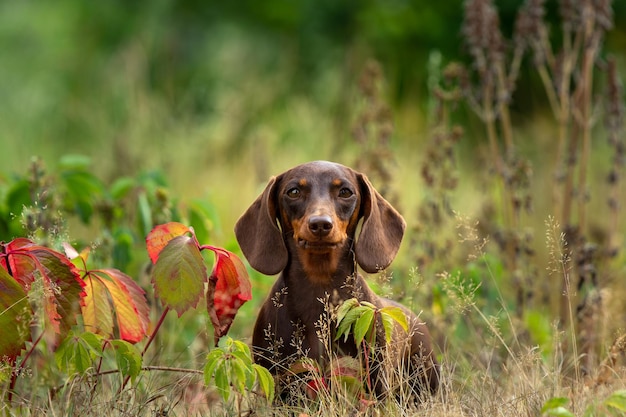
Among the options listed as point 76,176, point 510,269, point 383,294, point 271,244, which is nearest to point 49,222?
point 76,176

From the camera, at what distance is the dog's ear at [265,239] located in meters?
3.81

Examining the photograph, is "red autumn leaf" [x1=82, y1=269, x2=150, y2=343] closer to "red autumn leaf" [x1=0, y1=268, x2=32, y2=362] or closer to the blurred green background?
"red autumn leaf" [x1=0, y1=268, x2=32, y2=362]

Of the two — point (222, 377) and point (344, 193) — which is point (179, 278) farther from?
point (344, 193)

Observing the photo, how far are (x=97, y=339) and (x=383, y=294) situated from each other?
110 centimetres

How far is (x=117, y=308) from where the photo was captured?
3498 millimetres

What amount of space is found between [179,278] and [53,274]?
416 millimetres

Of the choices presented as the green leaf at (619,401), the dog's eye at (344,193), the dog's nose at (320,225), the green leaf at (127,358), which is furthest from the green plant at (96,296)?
the green leaf at (619,401)

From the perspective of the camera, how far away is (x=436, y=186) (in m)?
5.63

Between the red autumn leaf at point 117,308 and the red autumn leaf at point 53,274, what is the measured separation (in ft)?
0.43

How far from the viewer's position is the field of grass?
3.63 m

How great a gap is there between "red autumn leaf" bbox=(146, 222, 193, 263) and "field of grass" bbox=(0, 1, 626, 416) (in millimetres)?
351

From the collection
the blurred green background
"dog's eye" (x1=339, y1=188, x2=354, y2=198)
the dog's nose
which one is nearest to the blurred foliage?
the blurred green background

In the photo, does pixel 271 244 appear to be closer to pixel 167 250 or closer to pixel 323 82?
pixel 167 250

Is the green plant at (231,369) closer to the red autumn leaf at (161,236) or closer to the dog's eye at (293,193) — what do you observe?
the red autumn leaf at (161,236)
